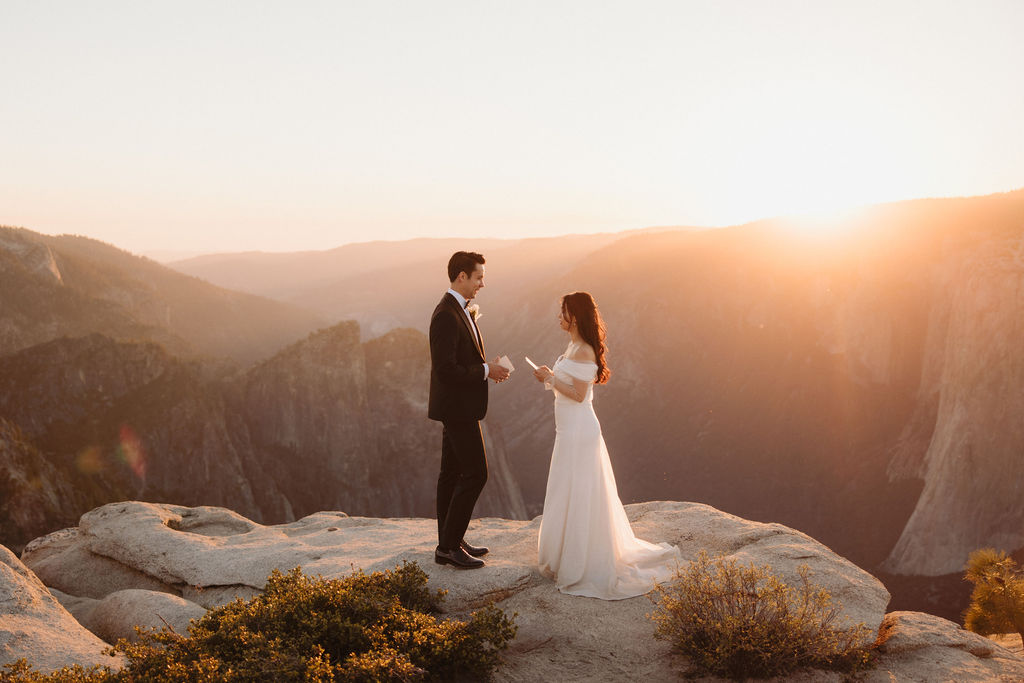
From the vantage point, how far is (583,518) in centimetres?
621

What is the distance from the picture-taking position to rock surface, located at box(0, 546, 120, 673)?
17.0 feet

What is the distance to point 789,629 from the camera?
4973 mm

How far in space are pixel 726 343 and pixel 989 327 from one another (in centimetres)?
1899

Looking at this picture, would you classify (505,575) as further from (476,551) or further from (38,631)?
(38,631)

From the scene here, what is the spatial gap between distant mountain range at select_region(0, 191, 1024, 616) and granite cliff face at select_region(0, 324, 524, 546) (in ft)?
0.25

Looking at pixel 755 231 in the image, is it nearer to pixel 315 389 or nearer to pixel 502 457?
pixel 502 457

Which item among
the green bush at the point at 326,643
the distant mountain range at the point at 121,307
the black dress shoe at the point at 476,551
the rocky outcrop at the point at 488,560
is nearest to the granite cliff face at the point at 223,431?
the distant mountain range at the point at 121,307

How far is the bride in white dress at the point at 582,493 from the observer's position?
6191mm


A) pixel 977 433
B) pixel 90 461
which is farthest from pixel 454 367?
pixel 977 433

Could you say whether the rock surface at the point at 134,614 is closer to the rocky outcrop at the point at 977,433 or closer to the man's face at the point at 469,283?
the man's face at the point at 469,283

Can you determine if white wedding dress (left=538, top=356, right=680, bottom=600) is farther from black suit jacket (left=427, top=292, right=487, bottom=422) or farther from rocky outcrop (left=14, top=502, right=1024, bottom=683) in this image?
black suit jacket (left=427, top=292, right=487, bottom=422)

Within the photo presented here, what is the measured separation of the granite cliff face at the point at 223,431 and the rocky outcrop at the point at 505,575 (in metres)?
6.06

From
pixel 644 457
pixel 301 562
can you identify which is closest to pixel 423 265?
pixel 644 457

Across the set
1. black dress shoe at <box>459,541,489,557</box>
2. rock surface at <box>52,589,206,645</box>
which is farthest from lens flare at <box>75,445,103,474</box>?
black dress shoe at <box>459,541,489,557</box>
